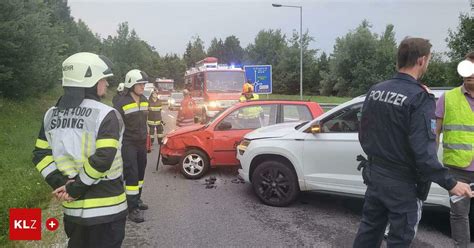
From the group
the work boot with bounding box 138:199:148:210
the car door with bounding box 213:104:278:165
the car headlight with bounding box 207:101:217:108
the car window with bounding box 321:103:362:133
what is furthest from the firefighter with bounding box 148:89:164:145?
the car window with bounding box 321:103:362:133

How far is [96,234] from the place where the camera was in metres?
2.76

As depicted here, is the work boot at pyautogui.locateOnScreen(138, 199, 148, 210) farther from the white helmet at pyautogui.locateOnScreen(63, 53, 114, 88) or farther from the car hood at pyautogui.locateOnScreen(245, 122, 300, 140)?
the white helmet at pyautogui.locateOnScreen(63, 53, 114, 88)

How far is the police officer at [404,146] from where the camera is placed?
8.78ft

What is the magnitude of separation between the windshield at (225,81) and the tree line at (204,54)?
12.8 ft

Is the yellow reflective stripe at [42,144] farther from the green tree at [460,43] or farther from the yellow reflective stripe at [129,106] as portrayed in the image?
the green tree at [460,43]

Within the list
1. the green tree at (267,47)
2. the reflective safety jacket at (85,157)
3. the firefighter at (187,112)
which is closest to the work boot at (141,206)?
the reflective safety jacket at (85,157)

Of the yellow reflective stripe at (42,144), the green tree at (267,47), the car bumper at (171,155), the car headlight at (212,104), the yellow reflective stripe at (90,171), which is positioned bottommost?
the car bumper at (171,155)

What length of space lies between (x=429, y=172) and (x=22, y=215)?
3532 millimetres

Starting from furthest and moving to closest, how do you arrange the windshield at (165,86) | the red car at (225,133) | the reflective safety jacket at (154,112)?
1. the windshield at (165,86)
2. the reflective safety jacket at (154,112)
3. the red car at (225,133)

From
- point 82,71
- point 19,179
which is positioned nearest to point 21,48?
point 19,179

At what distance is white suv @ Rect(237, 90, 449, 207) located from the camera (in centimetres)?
522

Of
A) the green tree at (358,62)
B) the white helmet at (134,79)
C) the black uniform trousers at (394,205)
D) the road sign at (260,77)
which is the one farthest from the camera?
the green tree at (358,62)

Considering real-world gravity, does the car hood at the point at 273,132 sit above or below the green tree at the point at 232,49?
below

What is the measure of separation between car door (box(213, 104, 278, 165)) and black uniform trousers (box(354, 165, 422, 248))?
15.4 ft
